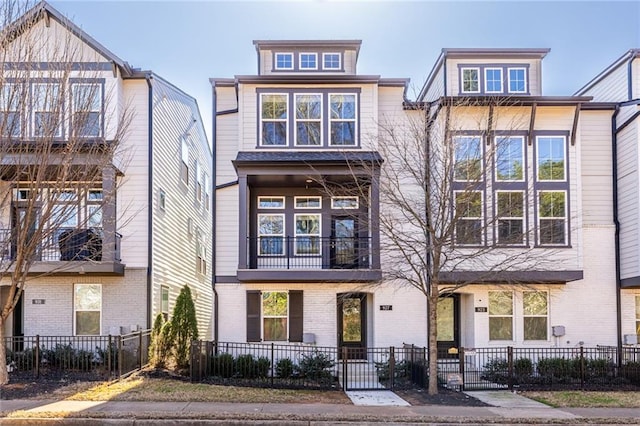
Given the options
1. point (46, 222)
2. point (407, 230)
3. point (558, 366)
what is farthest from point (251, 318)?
point (558, 366)

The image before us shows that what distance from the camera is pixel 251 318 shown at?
18.0m

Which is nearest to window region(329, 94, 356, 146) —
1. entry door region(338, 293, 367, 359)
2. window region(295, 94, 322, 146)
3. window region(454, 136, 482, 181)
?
window region(295, 94, 322, 146)

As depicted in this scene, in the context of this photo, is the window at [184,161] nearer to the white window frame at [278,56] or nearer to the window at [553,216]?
the white window frame at [278,56]

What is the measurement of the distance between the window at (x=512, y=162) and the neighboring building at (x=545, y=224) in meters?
0.03

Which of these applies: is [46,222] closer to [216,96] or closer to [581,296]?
[216,96]

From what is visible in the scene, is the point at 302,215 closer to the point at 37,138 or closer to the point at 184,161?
the point at 184,161

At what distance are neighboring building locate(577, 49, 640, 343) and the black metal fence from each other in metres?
14.4

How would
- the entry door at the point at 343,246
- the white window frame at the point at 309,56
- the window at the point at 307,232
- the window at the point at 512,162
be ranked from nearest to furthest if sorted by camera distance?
the window at the point at 512,162, the entry door at the point at 343,246, the window at the point at 307,232, the white window frame at the point at 309,56

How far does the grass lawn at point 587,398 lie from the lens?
12.5 metres

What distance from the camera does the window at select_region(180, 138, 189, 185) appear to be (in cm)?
2286

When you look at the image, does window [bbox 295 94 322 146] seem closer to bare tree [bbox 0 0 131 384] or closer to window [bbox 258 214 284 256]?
window [bbox 258 214 284 256]

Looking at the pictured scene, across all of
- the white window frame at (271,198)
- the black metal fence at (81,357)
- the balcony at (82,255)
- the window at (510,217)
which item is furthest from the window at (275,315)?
the window at (510,217)

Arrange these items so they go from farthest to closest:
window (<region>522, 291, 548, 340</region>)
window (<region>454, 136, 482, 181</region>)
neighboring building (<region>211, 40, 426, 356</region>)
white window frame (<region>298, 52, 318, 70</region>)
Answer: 1. white window frame (<region>298, 52, 318, 70</region>)
2. window (<region>522, 291, 548, 340</region>)
3. neighboring building (<region>211, 40, 426, 356</region>)
4. window (<region>454, 136, 482, 181</region>)

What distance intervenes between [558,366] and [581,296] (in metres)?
3.02
